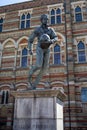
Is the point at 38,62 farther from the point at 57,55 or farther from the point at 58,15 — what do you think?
the point at 58,15

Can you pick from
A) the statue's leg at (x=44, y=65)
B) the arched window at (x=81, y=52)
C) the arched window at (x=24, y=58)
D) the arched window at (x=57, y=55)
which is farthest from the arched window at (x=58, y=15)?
the statue's leg at (x=44, y=65)

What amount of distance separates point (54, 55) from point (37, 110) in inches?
425

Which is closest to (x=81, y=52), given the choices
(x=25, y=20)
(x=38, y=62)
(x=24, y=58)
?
(x=24, y=58)

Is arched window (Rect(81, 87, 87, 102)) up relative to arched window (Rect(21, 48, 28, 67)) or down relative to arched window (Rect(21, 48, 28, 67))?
down

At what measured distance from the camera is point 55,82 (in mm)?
14820

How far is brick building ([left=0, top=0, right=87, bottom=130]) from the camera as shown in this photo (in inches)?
556

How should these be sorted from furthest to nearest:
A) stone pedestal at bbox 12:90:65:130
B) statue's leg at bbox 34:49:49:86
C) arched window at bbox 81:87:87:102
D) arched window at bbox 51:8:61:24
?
arched window at bbox 51:8:61:24 → arched window at bbox 81:87:87:102 → statue's leg at bbox 34:49:49:86 → stone pedestal at bbox 12:90:65:130

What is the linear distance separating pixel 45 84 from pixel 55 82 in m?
0.83

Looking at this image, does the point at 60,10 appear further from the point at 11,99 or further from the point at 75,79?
Result: the point at 11,99

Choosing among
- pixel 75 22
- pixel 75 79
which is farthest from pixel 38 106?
pixel 75 22

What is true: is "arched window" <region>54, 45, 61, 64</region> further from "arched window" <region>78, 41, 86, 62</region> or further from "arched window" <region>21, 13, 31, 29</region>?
"arched window" <region>21, 13, 31, 29</region>

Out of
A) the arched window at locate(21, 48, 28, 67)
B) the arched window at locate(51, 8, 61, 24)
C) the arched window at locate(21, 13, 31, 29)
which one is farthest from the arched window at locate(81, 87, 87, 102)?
the arched window at locate(21, 13, 31, 29)

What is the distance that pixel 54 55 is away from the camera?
631 inches

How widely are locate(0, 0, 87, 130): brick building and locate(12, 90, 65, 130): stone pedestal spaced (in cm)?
848
